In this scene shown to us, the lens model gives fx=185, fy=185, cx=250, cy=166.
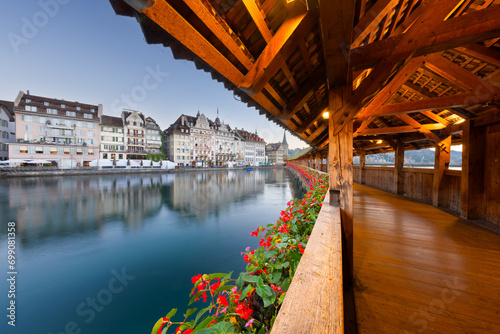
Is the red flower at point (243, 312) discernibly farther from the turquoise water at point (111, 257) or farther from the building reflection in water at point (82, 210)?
the building reflection in water at point (82, 210)

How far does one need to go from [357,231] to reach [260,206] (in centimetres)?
1241

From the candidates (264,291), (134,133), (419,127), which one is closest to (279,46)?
(264,291)

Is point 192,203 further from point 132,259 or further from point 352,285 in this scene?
point 352,285

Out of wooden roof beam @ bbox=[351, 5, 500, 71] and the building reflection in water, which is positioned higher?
wooden roof beam @ bbox=[351, 5, 500, 71]

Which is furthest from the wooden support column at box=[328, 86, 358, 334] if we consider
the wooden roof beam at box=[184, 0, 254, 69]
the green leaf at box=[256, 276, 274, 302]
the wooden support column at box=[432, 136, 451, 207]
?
the wooden support column at box=[432, 136, 451, 207]

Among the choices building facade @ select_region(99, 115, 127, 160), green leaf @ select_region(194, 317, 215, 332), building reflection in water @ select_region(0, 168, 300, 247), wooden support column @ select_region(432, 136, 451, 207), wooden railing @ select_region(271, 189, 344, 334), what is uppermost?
building facade @ select_region(99, 115, 127, 160)

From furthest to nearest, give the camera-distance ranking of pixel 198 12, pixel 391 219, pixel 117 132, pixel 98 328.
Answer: pixel 117 132, pixel 391 219, pixel 98 328, pixel 198 12

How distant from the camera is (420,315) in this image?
1.98 meters

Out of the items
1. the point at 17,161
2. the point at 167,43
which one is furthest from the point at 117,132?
the point at 167,43

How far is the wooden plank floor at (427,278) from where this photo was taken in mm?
1913

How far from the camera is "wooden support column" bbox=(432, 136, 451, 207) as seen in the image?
598 centimetres

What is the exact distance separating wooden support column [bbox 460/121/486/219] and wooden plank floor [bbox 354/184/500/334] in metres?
0.64

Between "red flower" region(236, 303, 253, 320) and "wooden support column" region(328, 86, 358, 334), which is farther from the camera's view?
"wooden support column" region(328, 86, 358, 334)

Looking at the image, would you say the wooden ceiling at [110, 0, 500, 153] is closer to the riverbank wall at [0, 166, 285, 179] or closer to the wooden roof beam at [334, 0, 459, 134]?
the wooden roof beam at [334, 0, 459, 134]
